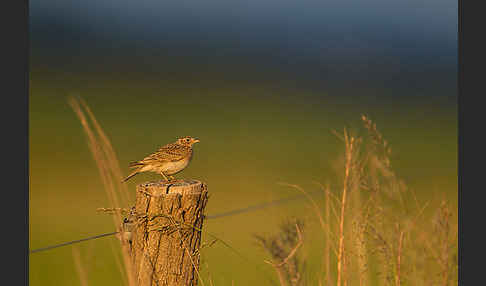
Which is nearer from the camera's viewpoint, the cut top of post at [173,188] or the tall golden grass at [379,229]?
the cut top of post at [173,188]

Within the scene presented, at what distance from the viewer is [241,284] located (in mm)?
7242

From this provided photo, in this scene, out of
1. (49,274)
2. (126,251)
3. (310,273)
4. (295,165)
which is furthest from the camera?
(295,165)

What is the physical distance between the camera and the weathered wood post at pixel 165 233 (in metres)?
2.59

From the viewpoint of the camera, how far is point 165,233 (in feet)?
8.52

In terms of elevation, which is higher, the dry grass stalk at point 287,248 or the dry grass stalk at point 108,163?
the dry grass stalk at point 108,163

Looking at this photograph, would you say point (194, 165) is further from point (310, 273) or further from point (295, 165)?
point (310, 273)

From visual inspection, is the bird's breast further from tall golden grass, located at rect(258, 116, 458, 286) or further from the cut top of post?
tall golden grass, located at rect(258, 116, 458, 286)

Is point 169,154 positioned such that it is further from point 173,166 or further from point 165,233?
point 165,233

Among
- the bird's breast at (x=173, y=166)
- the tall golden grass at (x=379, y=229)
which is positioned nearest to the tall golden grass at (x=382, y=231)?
the tall golden grass at (x=379, y=229)

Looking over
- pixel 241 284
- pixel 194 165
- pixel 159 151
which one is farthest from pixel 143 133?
pixel 159 151

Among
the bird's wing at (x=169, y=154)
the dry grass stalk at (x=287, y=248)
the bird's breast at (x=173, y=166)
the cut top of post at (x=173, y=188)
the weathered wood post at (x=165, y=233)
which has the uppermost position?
the bird's wing at (x=169, y=154)

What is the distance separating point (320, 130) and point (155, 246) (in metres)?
13.1

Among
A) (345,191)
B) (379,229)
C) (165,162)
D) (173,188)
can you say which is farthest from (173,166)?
(379,229)

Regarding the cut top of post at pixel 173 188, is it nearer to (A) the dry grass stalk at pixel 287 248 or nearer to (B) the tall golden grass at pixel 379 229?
(B) the tall golden grass at pixel 379 229
